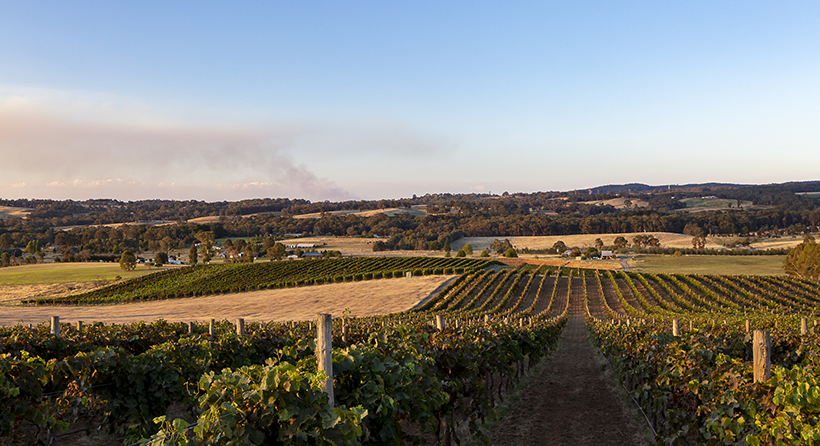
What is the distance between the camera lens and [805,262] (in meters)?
54.2

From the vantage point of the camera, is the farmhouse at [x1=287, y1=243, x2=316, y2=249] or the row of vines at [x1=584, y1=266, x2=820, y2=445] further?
the farmhouse at [x1=287, y1=243, x2=316, y2=249]

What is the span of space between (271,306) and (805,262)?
5901 centimetres

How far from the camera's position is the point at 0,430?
5230 mm

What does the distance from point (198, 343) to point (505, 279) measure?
5092cm

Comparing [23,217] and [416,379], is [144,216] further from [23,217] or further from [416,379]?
[416,379]

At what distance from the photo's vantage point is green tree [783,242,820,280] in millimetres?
53125

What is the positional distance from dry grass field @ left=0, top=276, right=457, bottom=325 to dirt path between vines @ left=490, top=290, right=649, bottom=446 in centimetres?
2873

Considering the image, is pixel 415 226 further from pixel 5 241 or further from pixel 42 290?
pixel 5 241

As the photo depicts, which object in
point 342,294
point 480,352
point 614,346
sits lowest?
point 342,294

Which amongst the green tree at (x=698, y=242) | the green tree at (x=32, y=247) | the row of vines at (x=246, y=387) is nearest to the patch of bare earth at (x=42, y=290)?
the green tree at (x=32, y=247)

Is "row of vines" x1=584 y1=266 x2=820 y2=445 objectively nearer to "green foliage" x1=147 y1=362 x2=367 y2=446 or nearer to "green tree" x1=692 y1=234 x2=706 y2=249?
"green foliage" x1=147 y1=362 x2=367 y2=446

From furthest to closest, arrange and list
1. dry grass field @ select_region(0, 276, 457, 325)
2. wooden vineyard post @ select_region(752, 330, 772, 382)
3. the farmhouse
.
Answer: the farmhouse < dry grass field @ select_region(0, 276, 457, 325) < wooden vineyard post @ select_region(752, 330, 772, 382)

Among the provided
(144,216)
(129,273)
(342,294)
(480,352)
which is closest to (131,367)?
(480,352)

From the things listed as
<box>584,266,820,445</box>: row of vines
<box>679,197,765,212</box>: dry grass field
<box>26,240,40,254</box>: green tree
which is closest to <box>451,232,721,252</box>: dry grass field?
<box>679,197,765,212</box>: dry grass field
